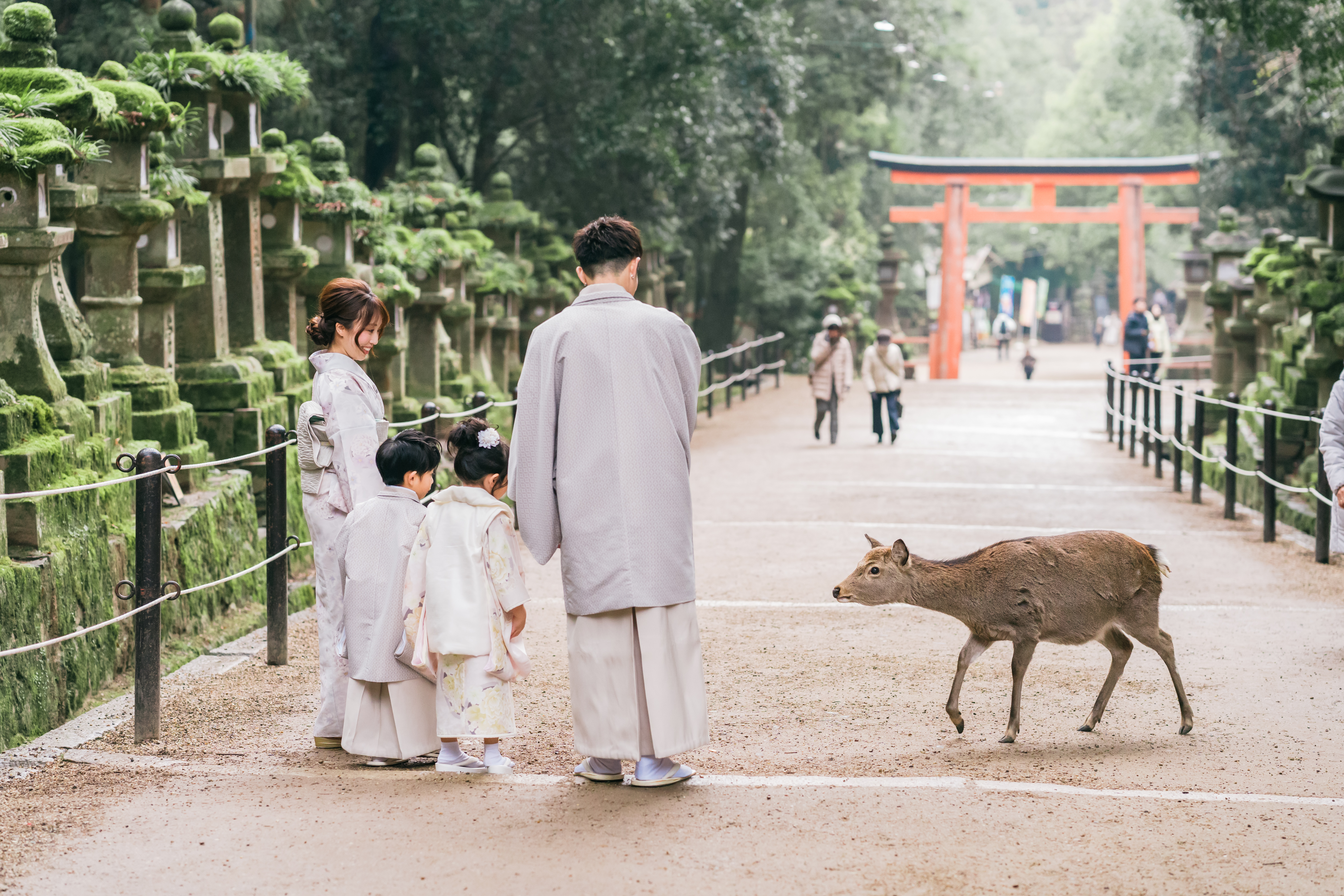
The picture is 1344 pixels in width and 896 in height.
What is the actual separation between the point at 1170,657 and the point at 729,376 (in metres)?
19.8

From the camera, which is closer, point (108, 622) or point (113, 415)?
point (108, 622)

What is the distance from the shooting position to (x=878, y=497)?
12.0 metres

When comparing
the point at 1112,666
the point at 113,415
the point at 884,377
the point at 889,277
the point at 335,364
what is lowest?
the point at 1112,666

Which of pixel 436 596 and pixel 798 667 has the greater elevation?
pixel 436 596

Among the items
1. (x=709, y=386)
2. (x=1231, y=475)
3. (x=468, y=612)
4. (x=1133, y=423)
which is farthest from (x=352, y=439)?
(x=709, y=386)

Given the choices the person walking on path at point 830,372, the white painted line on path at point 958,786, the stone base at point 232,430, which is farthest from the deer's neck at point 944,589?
the person walking on path at point 830,372

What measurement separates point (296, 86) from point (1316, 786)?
6.95 meters

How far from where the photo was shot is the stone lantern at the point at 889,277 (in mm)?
29344

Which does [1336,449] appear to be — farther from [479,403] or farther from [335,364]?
[479,403]

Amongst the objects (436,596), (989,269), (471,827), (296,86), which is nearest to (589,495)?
(436,596)

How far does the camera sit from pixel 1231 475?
11.1m

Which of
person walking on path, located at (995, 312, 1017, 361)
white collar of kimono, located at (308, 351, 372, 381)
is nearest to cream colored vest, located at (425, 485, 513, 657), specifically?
white collar of kimono, located at (308, 351, 372, 381)

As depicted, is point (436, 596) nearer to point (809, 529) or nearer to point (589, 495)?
point (589, 495)

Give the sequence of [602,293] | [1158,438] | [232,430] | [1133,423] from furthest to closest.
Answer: [1133,423] < [1158,438] < [232,430] < [602,293]
